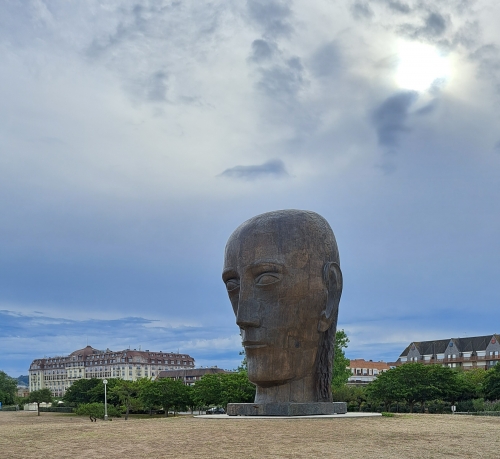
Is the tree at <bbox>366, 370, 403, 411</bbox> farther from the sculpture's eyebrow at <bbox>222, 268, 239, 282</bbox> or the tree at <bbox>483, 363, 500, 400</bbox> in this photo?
the sculpture's eyebrow at <bbox>222, 268, 239, 282</bbox>

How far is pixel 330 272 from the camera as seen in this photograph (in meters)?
21.0

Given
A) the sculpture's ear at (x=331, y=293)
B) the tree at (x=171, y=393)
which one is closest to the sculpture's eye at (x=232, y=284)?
the sculpture's ear at (x=331, y=293)

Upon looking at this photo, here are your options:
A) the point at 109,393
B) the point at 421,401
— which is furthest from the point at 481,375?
the point at 109,393

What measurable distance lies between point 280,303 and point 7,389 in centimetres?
10083

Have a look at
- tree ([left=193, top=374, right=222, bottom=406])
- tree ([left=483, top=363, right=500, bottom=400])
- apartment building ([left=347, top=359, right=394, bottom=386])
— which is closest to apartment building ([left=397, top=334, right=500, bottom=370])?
apartment building ([left=347, top=359, right=394, bottom=386])

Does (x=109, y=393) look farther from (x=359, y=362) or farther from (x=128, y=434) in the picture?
(x=359, y=362)

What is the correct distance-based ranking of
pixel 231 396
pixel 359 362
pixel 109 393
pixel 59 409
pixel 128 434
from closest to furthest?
pixel 128 434 < pixel 231 396 < pixel 109 393 < pixel 59 409 < pixel 359 362

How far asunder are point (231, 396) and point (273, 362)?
25431 mm

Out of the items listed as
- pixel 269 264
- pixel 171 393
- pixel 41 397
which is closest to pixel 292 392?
pixel 269 264

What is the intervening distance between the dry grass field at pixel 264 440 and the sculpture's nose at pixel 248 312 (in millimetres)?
3236

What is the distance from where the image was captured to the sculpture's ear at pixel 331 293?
2069cm

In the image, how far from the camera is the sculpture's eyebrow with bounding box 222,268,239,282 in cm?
2150

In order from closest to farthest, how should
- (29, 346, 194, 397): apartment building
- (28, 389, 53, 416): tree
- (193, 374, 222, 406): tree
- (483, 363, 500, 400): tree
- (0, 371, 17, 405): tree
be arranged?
(193, 374, 222, 406): tree, (483, 363, 500, 400): tree, (28, 389, 53, 416): tree, (0, 371, 17, 405): tree, (29, 346, 194, 397): apartment building

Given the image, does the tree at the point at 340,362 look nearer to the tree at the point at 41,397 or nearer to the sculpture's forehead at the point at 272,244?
the sculpture's forehead at the point at 272,244
